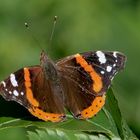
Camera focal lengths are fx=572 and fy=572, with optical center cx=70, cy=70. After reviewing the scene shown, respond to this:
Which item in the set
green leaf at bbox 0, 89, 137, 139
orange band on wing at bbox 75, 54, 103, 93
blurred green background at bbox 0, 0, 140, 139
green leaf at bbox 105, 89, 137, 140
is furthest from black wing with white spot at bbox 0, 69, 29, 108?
blurred green background at bbox 0, 0, 140, 139

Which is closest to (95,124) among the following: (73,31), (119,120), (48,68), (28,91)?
(119,120)

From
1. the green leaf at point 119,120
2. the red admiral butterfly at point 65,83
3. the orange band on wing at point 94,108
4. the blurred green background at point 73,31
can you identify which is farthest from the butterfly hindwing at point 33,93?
the blurred green background at point 73,31

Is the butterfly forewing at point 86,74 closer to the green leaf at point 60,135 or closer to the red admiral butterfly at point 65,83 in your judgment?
the red admiral butterfly at point 65,83

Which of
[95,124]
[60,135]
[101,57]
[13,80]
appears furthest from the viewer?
[101,57]

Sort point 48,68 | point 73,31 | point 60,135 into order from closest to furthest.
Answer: point 60,135
point 48,68
point 73,31

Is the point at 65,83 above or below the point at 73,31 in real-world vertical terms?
below

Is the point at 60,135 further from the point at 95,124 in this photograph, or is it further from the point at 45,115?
the point at 45,115

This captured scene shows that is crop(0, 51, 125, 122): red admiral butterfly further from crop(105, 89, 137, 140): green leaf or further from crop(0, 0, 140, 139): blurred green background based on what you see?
crop(0, 0, 140, 139): blurred green background
